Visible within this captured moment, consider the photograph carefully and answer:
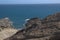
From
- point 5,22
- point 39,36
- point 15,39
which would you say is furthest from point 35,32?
point 5,22

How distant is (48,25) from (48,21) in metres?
0.45

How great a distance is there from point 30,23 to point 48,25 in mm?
1500

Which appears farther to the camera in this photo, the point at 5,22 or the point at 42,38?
the point at 5,22

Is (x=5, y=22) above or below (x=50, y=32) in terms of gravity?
below

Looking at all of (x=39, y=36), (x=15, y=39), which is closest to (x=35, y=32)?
(x=39, y=36)

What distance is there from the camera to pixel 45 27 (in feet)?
34.7

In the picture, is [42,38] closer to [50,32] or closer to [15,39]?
[50,32]

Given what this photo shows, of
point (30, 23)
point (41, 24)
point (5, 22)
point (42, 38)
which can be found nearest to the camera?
point (42, 38)

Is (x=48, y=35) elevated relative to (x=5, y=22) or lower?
elevated

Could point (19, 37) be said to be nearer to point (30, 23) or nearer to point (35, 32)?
point (35, 32)

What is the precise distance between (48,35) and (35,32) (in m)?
0.54

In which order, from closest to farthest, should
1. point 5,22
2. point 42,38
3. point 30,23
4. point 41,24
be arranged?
1. point 42,38
2. point 41,24
3. point 30,23
4. point 5,22

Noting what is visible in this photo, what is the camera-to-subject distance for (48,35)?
33.6ft

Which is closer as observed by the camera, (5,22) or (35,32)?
(35,32)
